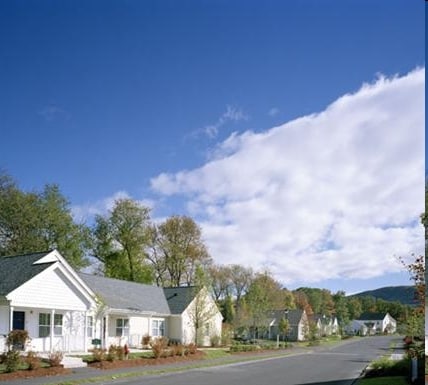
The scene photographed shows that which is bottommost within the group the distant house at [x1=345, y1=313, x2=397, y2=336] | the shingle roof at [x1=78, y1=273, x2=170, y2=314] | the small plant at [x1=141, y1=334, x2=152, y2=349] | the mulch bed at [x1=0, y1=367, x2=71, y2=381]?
the distant house at [x1=345, y1=313, x2=397, y2=336]

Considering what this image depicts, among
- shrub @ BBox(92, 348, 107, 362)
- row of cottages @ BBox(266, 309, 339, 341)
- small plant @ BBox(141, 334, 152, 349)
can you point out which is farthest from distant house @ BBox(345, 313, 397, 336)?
shrub @ BBox(92, 348, 107, 362)

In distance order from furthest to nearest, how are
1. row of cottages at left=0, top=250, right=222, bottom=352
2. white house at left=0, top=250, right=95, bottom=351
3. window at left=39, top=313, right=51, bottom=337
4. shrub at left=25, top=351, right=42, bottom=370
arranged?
1. window at left=39, top=313, right=51, bottom=337
2. row of cottages at left=0, top=250, right=222, bottom=352
3. white house at left=0, top=250, right=95, bottom=351
4. shrub at left=25, top=351, right=42, bottom=370

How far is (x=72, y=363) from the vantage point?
74.6ft

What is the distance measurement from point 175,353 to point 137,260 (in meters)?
28.0

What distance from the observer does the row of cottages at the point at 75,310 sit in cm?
2630

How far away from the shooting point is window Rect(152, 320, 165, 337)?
38562mm

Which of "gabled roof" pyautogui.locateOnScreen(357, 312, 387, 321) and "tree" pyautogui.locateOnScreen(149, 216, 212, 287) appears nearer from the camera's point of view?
"tree" pyautogui.locateOnScreen(149, 216, 212, 287)

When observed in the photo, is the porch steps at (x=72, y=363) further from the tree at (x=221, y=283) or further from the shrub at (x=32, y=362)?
the tree at (x=221, y=283)

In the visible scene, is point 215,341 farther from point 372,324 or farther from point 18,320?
point 372,324

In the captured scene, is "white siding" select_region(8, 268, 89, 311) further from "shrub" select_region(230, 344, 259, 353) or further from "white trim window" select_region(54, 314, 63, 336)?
"shrub" select_region(230, 344, 259, 353)

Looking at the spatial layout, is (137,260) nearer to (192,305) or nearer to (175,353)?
(192,305)

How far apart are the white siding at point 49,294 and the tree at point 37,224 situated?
18.8m

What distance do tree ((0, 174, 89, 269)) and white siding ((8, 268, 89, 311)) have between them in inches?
740

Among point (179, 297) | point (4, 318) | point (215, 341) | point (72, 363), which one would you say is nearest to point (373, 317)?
point (215, 341)
